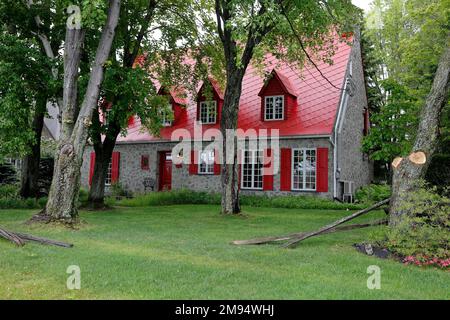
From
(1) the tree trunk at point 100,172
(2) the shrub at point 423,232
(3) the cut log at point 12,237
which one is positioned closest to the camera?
(2) the shrub at point 423,232

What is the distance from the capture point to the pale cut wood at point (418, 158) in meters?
8.13

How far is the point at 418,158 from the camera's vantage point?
820 cm

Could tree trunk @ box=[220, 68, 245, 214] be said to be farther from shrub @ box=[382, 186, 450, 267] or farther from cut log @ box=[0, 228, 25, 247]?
cut log @ box=[0, 228, 25, 247]

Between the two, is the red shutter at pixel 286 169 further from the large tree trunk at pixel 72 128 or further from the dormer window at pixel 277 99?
the large tree trunk at pixel 72 128

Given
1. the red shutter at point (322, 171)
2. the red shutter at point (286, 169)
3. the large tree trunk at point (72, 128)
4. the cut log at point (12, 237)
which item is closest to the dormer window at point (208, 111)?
the red shutter at point (286, 169)

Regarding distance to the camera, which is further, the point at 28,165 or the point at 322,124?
the point at 322,124

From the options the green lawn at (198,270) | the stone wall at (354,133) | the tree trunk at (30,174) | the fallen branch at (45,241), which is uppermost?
the stone wall at (354,133)

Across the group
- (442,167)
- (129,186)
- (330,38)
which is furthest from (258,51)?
(129,186)

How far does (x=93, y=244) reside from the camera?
8.32 m

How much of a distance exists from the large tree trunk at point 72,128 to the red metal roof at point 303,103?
26.8 ft

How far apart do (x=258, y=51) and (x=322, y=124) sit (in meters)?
8.41

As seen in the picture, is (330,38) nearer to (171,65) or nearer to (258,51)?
(258,51)

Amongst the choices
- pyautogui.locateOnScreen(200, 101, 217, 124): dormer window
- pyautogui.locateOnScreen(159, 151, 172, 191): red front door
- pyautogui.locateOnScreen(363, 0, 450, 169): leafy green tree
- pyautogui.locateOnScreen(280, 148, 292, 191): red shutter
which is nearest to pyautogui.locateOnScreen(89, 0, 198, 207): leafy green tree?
pyautogui.locateOnScreen(200, 101, 217, 124): dormer window

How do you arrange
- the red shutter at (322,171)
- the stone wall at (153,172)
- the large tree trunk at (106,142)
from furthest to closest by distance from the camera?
the stone wall at (153,172) → the red shutter at (322,171) → the large tree trunk at (106,142)
